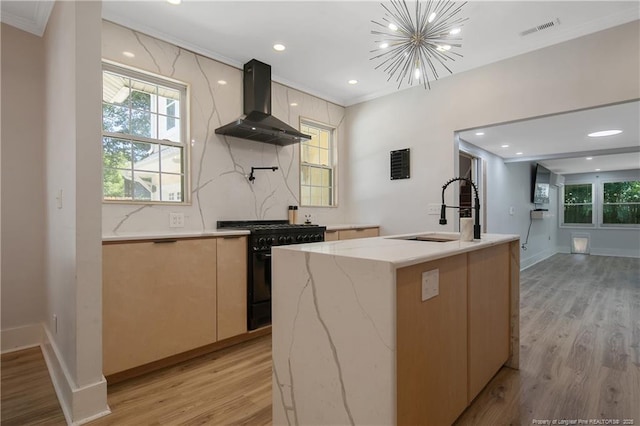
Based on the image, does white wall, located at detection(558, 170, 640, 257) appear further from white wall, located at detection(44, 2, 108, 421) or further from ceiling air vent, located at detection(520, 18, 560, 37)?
white wall, located at detection(44, 2, 108, 421)

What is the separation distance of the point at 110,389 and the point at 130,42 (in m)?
2.69

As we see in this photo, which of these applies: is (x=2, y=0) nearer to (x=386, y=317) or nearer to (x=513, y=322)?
(x=386, y=317)

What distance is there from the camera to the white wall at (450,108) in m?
2.67

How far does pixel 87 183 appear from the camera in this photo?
5.86 feet

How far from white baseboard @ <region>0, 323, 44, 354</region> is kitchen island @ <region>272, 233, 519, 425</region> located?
2.56 m

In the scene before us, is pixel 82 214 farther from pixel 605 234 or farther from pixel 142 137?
pixel 605 234

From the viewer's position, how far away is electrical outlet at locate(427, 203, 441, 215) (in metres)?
3.73

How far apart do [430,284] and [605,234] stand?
10487mm

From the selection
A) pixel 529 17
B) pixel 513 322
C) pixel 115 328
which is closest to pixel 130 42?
pixel 115 328

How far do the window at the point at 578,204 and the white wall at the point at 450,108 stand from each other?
8.21 meters

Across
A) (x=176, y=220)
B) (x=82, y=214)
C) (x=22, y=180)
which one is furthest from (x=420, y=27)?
(x=22, y=180)

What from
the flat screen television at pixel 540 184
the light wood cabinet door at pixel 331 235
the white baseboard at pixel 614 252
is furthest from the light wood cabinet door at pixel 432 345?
the white baseboard at pixel 614 252

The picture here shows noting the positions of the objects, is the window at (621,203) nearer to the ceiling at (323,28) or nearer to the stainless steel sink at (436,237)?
the ceiling at (323,28)

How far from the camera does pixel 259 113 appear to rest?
3223 millimetres
